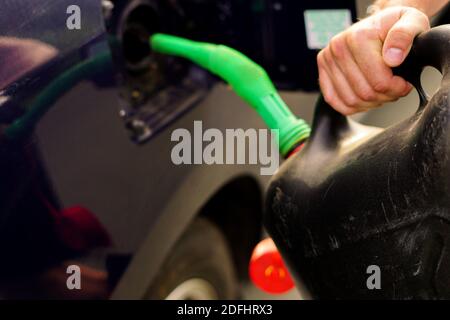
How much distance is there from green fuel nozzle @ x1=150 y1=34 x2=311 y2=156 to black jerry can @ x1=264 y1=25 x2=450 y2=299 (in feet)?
0.21

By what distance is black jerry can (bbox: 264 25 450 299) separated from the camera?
58cm

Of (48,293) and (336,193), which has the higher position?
(336,193)

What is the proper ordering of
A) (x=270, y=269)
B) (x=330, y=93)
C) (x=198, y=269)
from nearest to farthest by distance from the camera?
(x=330, y=93) → (x=270, y=269) → (x=198, y=269)

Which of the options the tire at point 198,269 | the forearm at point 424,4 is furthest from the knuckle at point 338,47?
the tire at point 198,269

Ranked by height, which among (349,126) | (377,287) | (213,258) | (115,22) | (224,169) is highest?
(115,22)

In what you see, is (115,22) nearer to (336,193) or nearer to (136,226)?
(136,226)

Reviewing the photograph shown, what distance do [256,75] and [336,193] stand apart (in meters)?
0.33

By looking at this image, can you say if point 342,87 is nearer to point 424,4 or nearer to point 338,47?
point 338,47

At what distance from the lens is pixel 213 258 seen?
131 cm

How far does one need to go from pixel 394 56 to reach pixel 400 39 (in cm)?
2

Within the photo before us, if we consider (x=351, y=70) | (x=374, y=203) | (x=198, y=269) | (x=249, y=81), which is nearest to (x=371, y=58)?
(x=351, y=70)

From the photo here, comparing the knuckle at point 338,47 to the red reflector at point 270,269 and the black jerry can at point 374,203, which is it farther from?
the red reflector at point 270,269

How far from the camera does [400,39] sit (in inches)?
24.7

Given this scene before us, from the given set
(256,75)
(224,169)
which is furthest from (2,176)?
(224,169)
